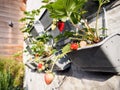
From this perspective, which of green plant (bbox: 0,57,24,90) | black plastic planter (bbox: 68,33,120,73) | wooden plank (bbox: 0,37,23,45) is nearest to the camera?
black plastic planter (bbox: 68,33,120,73)

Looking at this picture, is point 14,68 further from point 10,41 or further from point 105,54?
point 105,54

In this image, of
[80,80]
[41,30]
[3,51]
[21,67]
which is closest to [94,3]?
[80,80]

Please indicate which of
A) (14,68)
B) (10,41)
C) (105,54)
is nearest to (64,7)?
(105,54)

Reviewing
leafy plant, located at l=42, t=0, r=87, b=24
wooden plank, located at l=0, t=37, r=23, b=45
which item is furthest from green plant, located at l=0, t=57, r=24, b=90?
leafy plant, located at l=42, t=0, r=87, b=24

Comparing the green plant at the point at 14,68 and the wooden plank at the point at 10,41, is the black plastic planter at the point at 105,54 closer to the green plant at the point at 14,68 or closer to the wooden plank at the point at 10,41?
the green plant at the point at 14,68

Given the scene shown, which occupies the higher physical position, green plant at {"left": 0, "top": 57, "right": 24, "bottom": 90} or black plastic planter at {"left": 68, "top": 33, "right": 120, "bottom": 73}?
black plastic planter at {"left": 68, "top": 33, "right": 120, "bottom": 73}

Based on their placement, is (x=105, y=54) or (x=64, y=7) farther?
(x=64, y=7)

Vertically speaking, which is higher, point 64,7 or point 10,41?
point 64,7

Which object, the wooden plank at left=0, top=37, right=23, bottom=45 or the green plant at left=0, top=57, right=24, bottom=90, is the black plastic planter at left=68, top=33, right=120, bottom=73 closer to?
the green plant at left=0, top=57, right=24, bottom=90

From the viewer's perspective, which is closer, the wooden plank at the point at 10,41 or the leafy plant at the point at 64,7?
the leafy plant at the point at 64,7

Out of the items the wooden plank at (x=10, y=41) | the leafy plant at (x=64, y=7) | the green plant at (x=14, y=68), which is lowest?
the green plant at (x=14, y=68)

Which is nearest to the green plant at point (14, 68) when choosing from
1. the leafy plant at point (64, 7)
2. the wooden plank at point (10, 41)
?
the wooden plank at point (10, 41)

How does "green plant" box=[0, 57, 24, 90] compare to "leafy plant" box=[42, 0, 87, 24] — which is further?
"green plant" box=[0, 57, 24, 90]

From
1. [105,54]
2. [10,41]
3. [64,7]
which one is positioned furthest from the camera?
[10,41]
